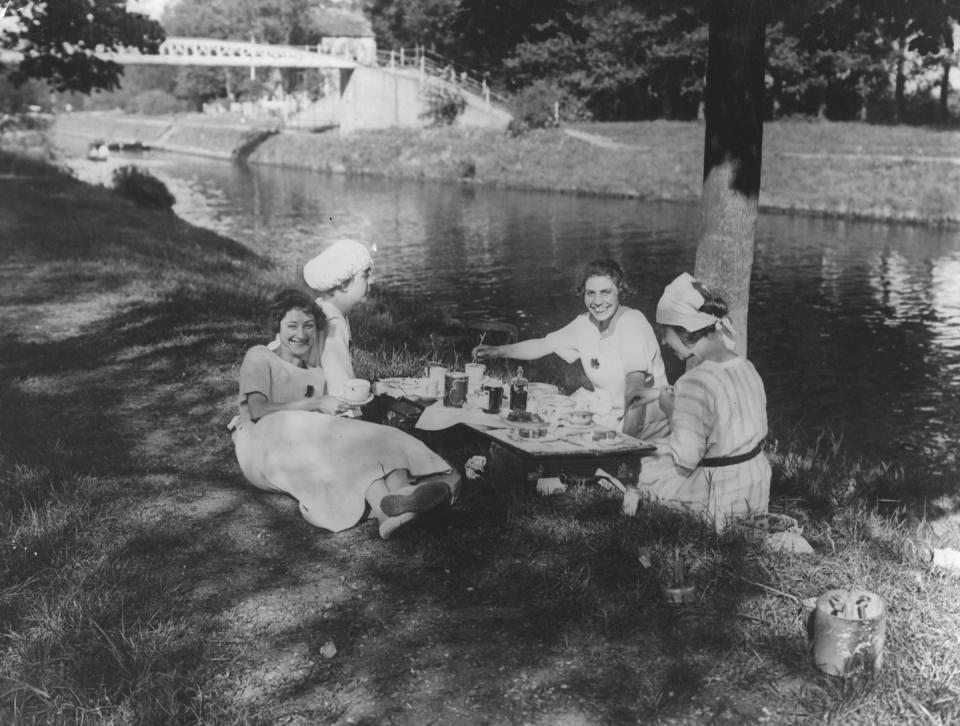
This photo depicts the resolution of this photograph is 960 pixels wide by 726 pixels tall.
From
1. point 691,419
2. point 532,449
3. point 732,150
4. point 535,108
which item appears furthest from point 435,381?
point 535,108

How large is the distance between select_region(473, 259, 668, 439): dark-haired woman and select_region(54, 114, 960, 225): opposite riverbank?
21787 mm

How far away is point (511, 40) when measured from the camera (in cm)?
805

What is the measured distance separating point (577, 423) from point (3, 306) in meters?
8.00

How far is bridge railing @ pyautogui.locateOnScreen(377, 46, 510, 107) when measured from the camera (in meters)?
51.9

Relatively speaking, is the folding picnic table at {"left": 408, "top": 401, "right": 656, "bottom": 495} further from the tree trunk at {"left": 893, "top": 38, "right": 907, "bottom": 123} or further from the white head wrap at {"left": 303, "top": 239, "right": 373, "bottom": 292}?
the tree trunk at {"left": 893, "top": 38, "right": 907, "bottom": 123}

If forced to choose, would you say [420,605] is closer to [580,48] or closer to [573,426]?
[573,426]

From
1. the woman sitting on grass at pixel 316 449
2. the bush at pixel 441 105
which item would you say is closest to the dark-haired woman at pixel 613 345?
the woman sitting on grass at pixel 316 449

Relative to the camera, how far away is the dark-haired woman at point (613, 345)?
6012 mm

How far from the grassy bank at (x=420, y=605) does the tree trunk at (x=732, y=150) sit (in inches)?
56.4

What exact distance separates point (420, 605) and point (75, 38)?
1720cm

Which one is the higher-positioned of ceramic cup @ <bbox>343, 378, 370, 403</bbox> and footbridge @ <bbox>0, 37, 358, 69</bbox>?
footbridge @ <bbox>0, 37, 358, 69</bbox>

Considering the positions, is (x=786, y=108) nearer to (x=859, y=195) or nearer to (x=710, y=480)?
(x=859, y=195)

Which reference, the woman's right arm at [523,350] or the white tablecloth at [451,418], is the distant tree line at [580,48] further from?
the white tablecloth at [451,418]

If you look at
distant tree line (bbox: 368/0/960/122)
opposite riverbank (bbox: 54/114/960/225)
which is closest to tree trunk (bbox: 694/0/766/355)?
opposite riverbank (bbox: 54/114/960/225)
